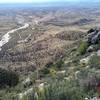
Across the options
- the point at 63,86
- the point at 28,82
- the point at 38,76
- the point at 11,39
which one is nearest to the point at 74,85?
the point at 63,86

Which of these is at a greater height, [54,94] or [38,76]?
[54,94]

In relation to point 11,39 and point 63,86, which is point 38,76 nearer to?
point 63,86

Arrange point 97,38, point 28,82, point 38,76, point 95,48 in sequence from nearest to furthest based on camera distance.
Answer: point 28,82, point 38,76, point 95,48, point 97,38

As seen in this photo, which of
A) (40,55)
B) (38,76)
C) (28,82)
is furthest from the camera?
(40,55)

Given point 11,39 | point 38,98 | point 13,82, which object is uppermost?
point 38,98

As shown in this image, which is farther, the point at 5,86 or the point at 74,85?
the point at 5,86

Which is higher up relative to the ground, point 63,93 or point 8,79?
point 63,93

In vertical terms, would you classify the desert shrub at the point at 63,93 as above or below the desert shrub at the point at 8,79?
above

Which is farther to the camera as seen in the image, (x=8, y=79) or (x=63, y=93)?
(x=8, y=79)

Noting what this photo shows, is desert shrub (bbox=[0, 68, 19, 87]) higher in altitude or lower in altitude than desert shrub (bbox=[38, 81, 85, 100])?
lower

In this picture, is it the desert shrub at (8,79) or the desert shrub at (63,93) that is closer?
the desert shrub at (63,93)

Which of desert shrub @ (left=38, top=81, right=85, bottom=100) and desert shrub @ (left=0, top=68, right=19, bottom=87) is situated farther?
desert shrub @ (left=0, top=68, right=19, bottom=87)
